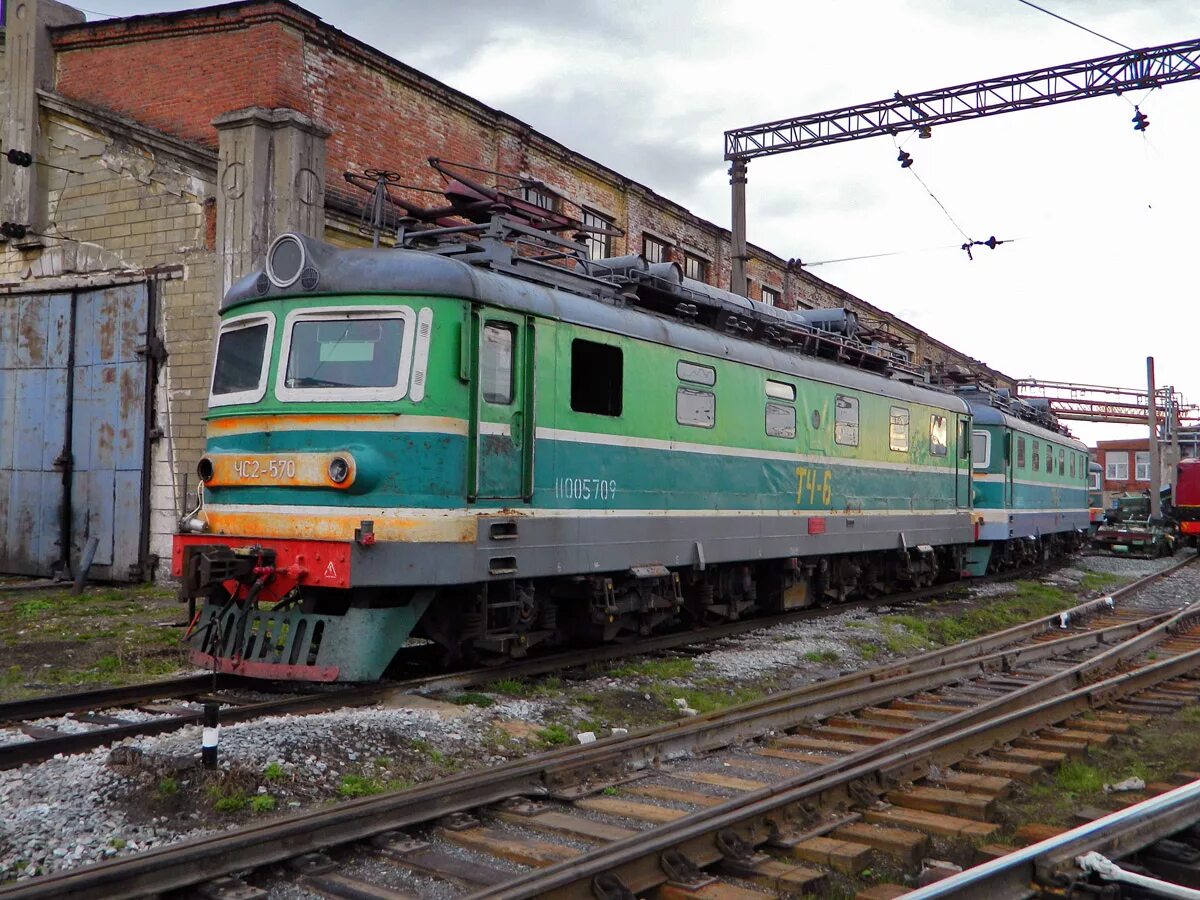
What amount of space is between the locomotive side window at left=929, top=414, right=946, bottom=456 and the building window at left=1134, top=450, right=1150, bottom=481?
6640 cm

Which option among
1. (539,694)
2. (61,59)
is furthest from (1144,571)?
(61,59)

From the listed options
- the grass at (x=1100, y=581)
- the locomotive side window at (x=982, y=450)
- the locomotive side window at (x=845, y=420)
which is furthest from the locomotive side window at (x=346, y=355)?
the grass at (x=1100, y=581)

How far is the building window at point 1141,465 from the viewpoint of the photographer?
249 ft

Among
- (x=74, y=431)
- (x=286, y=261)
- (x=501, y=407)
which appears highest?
(x=286, y=261)

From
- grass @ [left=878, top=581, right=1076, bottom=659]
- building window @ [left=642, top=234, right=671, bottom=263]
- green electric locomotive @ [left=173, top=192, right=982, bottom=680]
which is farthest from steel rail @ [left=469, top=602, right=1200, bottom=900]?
building window @ [left=642, top=234, right=671, bottom=263]

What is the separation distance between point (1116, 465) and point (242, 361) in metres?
79.5

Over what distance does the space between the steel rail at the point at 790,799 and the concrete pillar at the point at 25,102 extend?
15308mm

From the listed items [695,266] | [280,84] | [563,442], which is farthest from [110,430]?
[695,266]

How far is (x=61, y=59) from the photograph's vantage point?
17391mm

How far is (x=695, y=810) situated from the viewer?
5.77m

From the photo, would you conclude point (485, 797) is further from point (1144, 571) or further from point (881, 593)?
point (1144, 571)

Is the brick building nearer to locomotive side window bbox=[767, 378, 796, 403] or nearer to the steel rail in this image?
locomotive side window bbox=[767, 378, 796, 403]

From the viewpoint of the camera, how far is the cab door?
27.5 feet

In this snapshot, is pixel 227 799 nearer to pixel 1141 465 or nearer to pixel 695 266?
pixel 695 266
